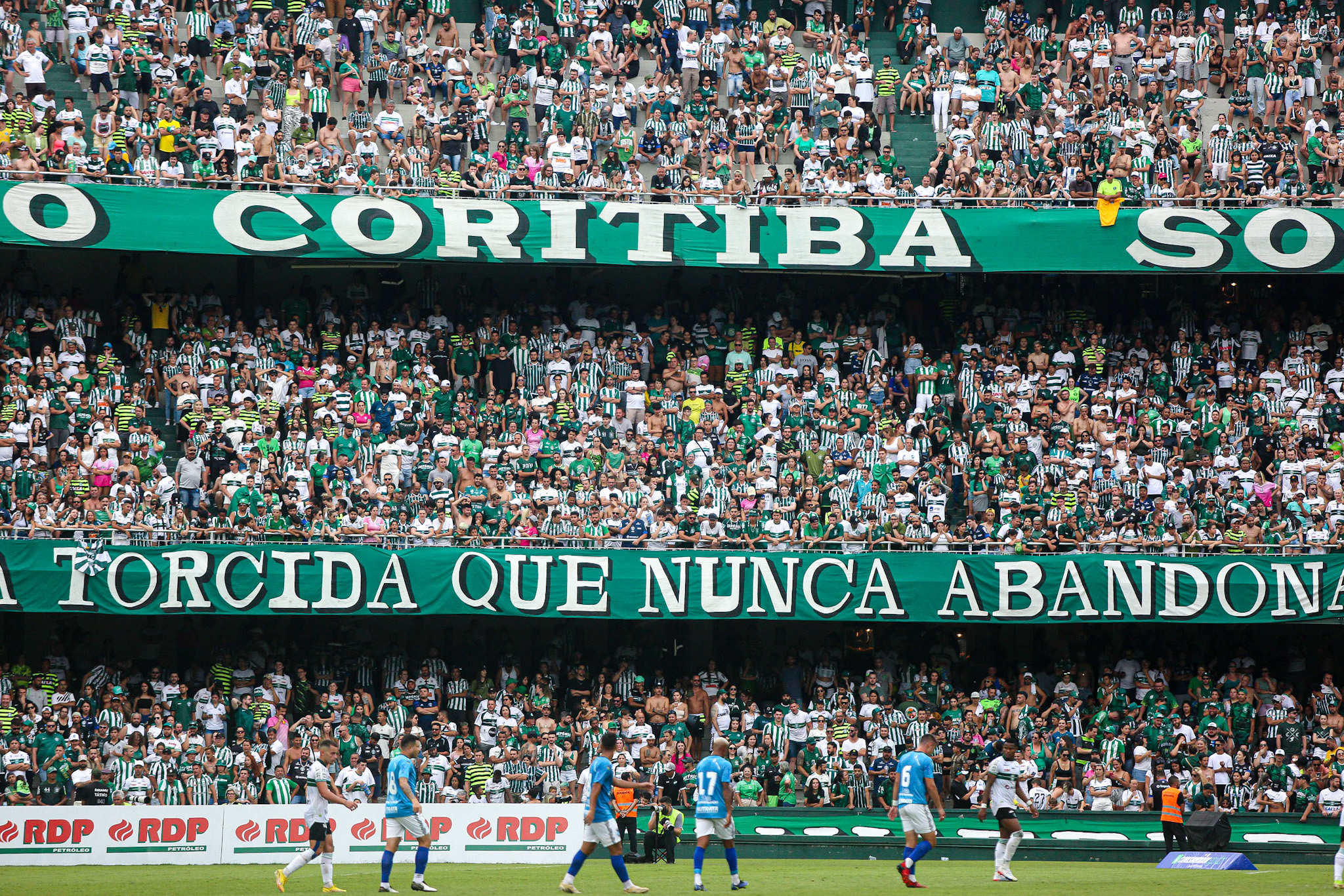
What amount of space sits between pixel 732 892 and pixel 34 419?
14604 millimetres

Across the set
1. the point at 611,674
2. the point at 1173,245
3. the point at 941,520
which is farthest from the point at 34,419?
the point at 1173,245

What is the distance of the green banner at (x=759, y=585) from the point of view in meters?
24.5

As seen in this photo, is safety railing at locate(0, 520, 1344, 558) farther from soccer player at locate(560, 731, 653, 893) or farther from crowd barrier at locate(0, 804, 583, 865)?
soccer player at locate(560, 731, 653, 893)

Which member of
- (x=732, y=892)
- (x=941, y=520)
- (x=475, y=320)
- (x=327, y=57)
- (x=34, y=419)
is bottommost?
(x=732, y=892)

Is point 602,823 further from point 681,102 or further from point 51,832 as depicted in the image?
point 681,102

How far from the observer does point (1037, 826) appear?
2216cm

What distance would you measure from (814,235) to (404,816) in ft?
46.7

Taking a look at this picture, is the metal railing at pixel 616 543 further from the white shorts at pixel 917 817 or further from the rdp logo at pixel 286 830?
the white shorts at pixel 917 817

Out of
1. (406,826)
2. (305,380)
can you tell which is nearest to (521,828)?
(406,826)

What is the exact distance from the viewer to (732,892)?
1628cm

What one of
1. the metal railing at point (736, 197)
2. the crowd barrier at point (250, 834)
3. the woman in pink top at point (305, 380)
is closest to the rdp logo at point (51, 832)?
the crowd barrier at point (250, 834)

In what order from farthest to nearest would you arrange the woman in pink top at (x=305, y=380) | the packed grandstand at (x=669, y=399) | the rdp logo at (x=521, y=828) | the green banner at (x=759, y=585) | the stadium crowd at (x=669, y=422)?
the woman in pink top at (x=305, y=380)
the stadium crowd at (x=669, y=422)
the green banner at (x=759, y=585)
the packed grandstand at (x=669, y=399)
the rdp logo at (x=521, y=828)

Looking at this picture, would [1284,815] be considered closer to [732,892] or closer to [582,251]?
[732,892]

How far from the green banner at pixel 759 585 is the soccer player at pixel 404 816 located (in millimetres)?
8944
